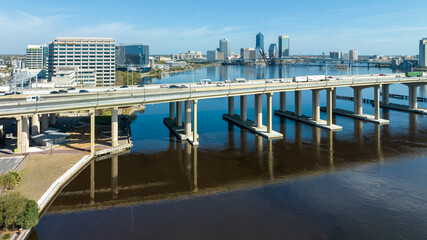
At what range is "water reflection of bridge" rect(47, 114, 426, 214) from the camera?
2381 centimetres

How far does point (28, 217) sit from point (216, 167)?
15.6 m

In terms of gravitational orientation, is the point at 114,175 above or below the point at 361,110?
below

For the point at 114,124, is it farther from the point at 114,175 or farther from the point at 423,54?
the point at 423,54

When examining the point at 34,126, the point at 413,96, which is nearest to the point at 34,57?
the point at 34,126

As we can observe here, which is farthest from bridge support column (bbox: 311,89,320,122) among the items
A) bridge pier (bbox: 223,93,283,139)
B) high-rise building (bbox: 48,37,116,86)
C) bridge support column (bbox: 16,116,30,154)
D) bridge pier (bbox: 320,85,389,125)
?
high-rise building (bbox: 48,37,116,86)

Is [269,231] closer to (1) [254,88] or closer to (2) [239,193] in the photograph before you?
(2) [239,193]

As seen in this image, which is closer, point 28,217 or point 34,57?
point 28,217

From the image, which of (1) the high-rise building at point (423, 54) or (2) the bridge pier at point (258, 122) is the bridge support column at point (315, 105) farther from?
(1) the high-rise building at point (423, 54)

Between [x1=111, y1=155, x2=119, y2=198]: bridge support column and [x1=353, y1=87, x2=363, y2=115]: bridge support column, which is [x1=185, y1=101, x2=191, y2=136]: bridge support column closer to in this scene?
[x1=111, y1=155, x2=119, y2=198]: bridge support column

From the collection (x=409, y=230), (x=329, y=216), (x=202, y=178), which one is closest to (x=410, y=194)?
(x=409, y=230)

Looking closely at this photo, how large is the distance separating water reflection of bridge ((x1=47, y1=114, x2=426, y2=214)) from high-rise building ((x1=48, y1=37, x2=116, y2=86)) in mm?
69103

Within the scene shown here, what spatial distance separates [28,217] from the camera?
18094 mm

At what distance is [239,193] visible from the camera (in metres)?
24.0

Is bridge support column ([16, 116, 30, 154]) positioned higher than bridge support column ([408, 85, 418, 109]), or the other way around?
bridge support column ([408, 85, 418, 109])
